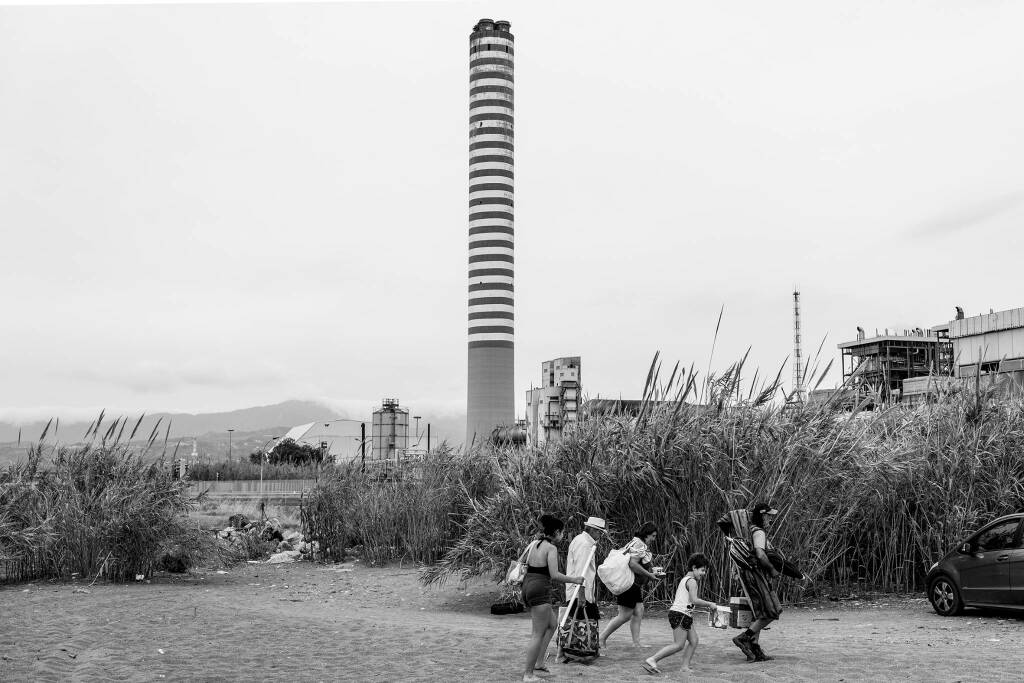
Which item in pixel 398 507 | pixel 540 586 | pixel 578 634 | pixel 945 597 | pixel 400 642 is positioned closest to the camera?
pixel 540 586

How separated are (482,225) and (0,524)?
6281cm

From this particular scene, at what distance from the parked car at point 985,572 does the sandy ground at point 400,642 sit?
0.28 meters

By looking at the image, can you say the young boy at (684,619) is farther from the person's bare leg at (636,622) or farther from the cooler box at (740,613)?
the person's bare leg at (636,622)

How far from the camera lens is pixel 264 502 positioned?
1710 inches

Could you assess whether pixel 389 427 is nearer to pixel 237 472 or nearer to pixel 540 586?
pixel 237 472

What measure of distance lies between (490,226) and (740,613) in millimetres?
70982

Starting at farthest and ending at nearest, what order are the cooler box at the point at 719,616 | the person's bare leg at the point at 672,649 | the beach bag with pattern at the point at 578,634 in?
the beach bag with pattern at the point at 578,634, the cooler box at the point at 719,616, the person's bare leg at the point at 672,649

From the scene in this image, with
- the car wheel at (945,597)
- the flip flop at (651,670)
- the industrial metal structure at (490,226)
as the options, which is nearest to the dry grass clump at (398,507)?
the car wheel at (945,597)

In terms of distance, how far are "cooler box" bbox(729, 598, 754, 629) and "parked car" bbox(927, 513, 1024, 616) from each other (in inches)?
185

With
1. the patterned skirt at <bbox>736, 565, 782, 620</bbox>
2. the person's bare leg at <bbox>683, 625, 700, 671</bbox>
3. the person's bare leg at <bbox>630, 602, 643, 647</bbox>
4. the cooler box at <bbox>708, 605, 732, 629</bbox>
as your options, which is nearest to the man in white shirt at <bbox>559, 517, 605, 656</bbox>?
the person's bare leg at <bbox>630, 602, 643, 647</bbox>

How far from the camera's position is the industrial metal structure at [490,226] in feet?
262

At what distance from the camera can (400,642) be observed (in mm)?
11359

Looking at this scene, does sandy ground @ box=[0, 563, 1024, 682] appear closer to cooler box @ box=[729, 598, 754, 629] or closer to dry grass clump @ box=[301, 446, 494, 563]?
cooler box @ box=[729, 598, 754, 629]

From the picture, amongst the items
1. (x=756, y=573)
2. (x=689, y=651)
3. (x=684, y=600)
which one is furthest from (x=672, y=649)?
(x=756, y=573)
